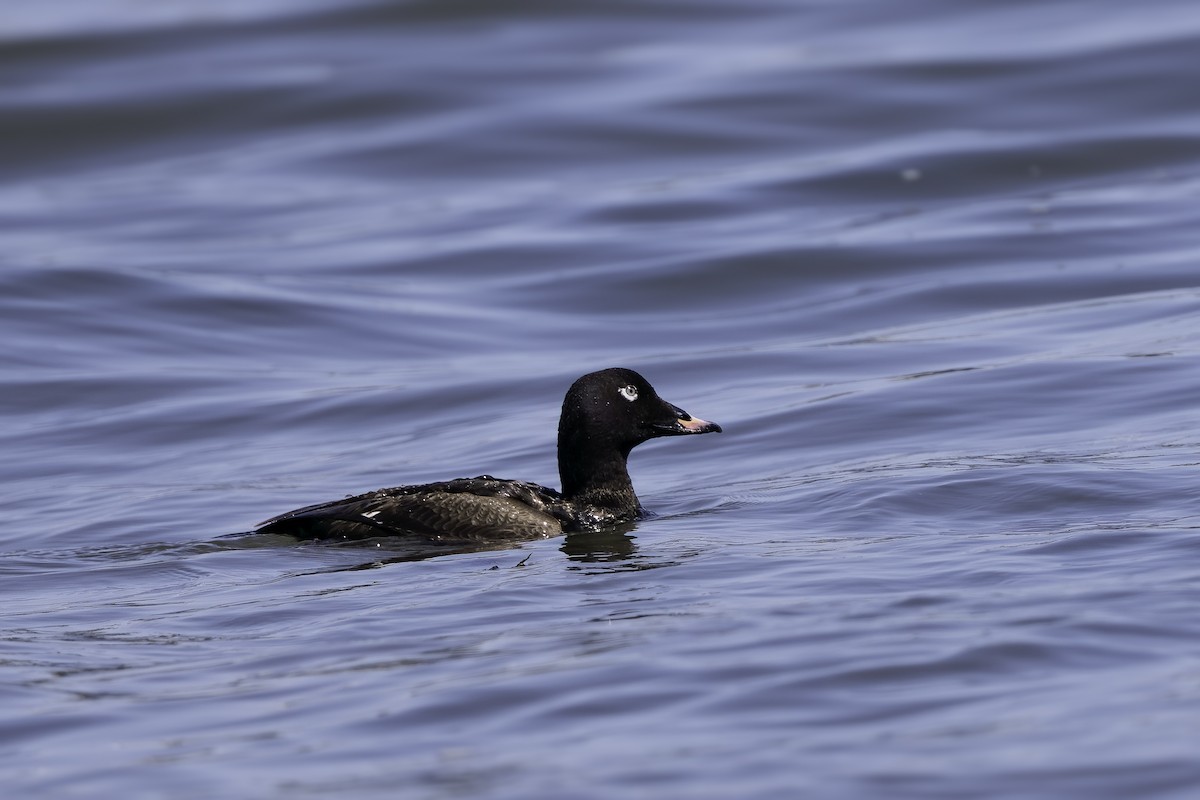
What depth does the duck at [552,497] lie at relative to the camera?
10461mm

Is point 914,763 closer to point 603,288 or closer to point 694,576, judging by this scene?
point 694,576

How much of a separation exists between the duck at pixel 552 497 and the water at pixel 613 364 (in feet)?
0.71

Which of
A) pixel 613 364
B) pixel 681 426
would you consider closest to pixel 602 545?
pixel 681 426

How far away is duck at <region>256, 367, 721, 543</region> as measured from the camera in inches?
412

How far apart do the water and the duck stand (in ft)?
0.71

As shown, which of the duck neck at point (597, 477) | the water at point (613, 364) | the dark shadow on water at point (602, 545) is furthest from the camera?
the duck neck at point (597, 477)

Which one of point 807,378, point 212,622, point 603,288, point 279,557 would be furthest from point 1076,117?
point 212,622

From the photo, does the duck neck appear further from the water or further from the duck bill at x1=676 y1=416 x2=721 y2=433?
the water

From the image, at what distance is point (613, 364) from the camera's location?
16188 millimetres

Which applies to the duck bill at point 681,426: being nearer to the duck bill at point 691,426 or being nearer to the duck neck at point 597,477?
the duck bill at point 691,426

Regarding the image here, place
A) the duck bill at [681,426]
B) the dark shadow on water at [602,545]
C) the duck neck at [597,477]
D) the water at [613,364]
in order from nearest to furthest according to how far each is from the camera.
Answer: the water at [613,364]
the dark shadow on water at [602,545]
the duck neck at [597,477]
the duck bill at [681,426]

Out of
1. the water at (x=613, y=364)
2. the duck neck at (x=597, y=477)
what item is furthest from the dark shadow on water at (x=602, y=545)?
the duck neck at (x=597, y=477)

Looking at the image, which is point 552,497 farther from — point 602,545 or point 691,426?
point 691,426

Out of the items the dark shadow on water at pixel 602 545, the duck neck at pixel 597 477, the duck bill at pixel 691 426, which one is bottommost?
the dark shadow on water at pixel 602 545
